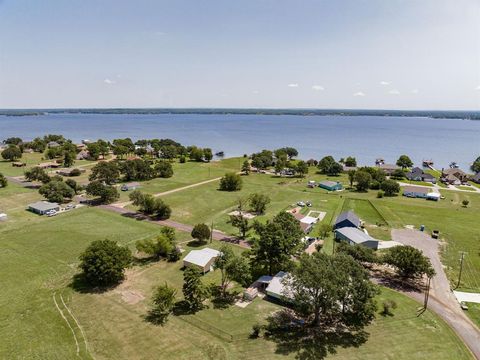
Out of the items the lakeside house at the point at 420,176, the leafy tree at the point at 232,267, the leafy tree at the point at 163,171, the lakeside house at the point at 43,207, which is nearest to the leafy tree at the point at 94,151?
the leafy tree at the point at 163,171

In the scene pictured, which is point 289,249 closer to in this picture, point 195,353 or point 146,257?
point 195,353

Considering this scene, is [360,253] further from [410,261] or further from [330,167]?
[330,167]

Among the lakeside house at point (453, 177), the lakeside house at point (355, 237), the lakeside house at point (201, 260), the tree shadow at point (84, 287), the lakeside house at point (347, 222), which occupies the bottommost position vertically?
the tree shadow at point (84, 287)

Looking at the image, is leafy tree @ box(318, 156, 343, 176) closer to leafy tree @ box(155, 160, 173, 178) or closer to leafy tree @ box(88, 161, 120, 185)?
leafy tree @ box(155, 160, 173, 178)

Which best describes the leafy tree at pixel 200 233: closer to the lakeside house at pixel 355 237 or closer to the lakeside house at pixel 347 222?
the lakeside house at pixel 355 237

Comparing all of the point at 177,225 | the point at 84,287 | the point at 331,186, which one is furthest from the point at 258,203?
the point at 84,287

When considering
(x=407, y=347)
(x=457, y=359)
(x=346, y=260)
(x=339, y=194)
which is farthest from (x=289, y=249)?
(x=339, y=194)

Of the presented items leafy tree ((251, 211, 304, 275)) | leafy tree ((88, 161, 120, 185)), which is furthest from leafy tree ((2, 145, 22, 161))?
leafy tree ((251, 211, 304, 275))
